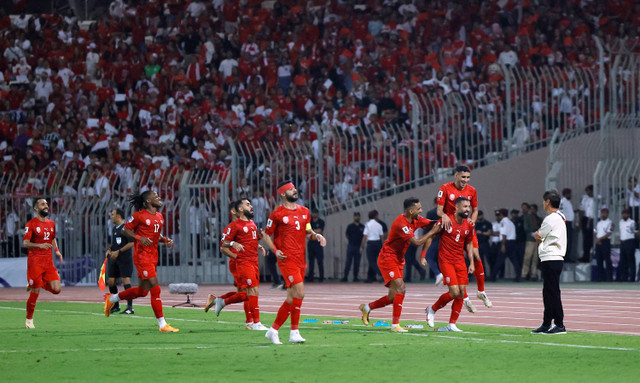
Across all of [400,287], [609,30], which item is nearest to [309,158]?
[609,30]

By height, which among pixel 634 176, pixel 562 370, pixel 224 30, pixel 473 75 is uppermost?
pixel 224 30

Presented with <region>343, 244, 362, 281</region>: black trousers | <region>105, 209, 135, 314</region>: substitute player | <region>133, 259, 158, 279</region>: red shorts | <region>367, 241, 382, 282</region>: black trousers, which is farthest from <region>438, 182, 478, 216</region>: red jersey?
<region>343, 244, 362, 281</region>: black trousers

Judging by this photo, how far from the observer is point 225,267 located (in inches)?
1184

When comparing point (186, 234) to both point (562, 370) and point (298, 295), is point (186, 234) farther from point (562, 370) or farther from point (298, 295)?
point (562, 370)

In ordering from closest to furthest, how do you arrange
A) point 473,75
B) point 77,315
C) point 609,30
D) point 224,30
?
point 77,315
point 473,75
point 609,30
point 224,30

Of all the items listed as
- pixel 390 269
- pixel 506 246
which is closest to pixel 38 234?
pixel 390 269

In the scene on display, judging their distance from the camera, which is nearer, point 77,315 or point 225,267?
point 77,315

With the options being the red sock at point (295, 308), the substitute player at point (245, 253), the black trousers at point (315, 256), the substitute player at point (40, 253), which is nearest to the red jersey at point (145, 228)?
the substitute player at point (245, 253)

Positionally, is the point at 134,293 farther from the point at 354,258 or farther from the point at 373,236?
the point at 354,258

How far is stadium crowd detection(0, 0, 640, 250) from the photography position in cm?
3080

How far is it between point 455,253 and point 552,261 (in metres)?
1.30

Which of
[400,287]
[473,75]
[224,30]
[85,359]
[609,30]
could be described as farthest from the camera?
[224,30]

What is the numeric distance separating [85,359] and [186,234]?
58.1ft

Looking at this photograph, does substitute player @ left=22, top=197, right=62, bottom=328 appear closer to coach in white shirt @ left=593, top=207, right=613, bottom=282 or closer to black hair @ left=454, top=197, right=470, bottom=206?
black hair @ left=454, top=197, right=470, bottom=206
